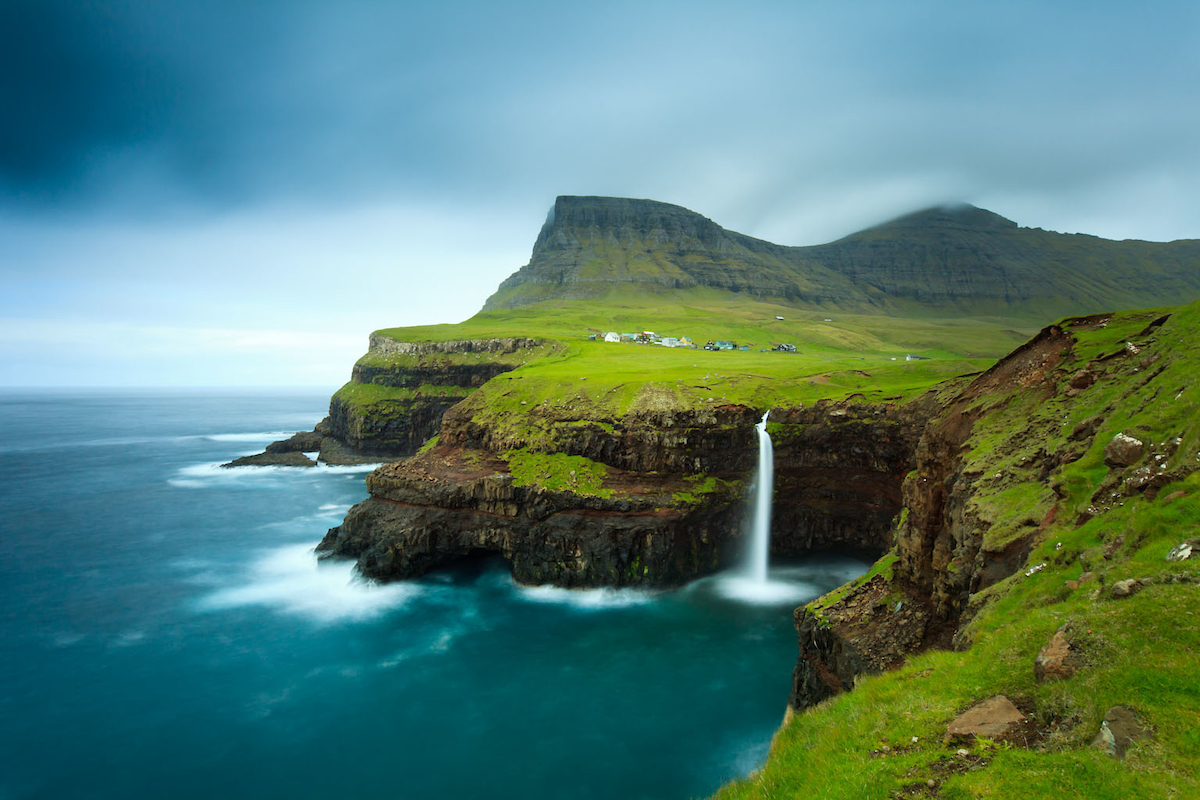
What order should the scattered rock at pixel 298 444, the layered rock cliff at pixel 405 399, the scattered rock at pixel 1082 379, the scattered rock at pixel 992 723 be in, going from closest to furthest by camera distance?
the scattered rock at pixel 992 723
the scattered rock at pixel 1082 379
the layered rock cliff at pixel 405 399
the scattered rock at pixel 298 444

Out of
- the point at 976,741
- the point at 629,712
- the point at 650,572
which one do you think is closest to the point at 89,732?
the point at 629,712

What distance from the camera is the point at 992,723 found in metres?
8.42

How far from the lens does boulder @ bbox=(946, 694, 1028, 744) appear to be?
812cm

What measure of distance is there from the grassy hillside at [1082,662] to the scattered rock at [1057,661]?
0.41 ft

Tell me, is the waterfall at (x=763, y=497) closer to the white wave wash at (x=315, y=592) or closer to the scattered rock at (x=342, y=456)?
the white wave wash at (x=315, y=592)

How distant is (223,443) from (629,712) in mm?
122171

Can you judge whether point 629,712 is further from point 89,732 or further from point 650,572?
point 89,732

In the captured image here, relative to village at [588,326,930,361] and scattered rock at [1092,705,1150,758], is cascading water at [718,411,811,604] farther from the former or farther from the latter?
village at [588,326,930,361]

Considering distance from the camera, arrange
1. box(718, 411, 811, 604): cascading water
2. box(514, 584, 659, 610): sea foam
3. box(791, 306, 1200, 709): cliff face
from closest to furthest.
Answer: box(791, 306, 1200, 709): cliff face < box(514, 584, 659, 610): sea foam < box(718, 411, 811, 604): cascading water

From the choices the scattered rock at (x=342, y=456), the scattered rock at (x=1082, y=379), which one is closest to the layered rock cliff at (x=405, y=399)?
the scattered rock at (x=342, y=456)

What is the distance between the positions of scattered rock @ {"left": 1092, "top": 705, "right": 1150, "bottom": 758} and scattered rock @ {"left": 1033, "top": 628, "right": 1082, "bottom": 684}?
1.08 meters

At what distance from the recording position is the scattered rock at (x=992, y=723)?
812 centimetres

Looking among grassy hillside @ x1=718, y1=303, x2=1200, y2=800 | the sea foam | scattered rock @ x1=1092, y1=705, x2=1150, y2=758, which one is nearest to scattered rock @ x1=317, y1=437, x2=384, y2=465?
the sea foam

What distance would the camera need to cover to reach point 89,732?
26375mm
